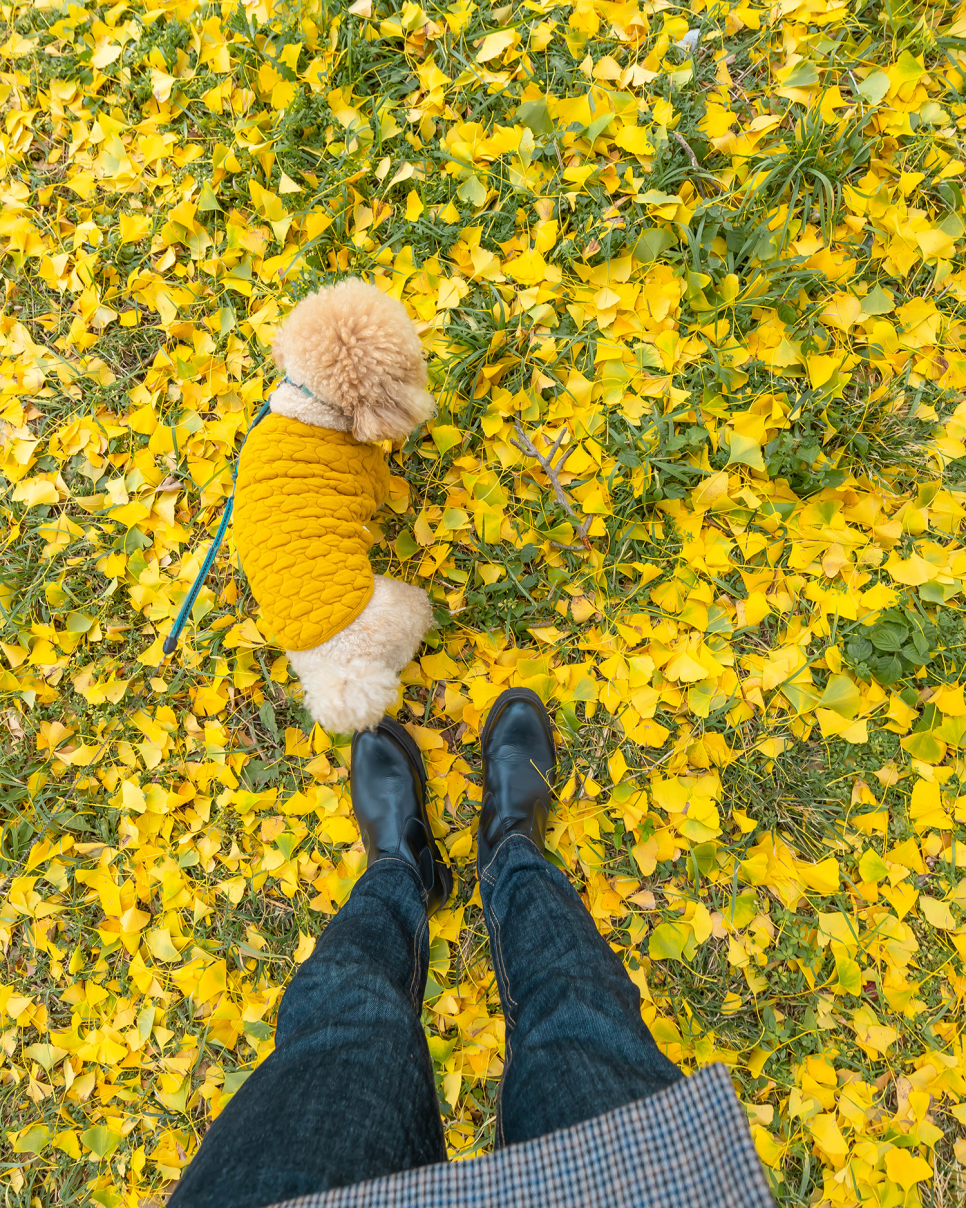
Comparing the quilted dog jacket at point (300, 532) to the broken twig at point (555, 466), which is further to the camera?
the broken twig at point (555, 466)

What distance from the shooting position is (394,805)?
177cm

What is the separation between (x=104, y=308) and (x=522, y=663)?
1.86 m

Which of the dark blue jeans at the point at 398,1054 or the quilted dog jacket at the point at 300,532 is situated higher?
the quilted dog jacket at the point at 300,532

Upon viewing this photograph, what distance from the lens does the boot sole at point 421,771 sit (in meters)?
1.80

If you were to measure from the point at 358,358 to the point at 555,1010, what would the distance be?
1.46 meters

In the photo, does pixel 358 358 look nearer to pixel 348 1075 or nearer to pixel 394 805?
pixel 394 805

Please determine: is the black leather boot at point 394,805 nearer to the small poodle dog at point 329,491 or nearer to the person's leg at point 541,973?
the person's leg at point 541,973

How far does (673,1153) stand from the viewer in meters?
0.67

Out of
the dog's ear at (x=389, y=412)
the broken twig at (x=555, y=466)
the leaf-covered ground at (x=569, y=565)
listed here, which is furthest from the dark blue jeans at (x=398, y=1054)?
the dog's ear at (x=389, y=412)

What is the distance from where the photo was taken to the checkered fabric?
65 centimetres

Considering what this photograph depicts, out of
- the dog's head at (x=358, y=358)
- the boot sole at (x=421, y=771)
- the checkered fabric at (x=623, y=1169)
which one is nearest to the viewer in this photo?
the checkered fabric at (x=623, y=1169)

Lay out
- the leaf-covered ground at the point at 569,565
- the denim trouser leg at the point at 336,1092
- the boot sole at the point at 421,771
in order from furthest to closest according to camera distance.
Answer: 1. the boot sole at the point at 421,771
2. the leaf-covered ground at the point at 569,565
3. the denim trouser leg at the point at 336,1092

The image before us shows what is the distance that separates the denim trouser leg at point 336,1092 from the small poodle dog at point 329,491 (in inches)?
21.2

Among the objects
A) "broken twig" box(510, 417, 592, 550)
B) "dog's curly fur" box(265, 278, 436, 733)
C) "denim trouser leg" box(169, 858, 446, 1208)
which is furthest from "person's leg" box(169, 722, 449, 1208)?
"broken twig" box(510, 417, 592, 550)
